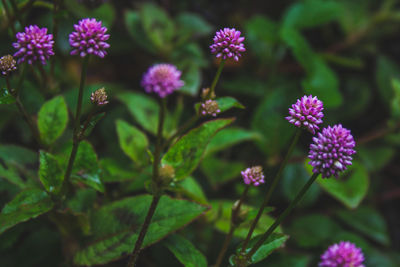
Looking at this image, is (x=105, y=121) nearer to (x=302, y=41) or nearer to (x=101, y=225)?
(x=101, y=225)

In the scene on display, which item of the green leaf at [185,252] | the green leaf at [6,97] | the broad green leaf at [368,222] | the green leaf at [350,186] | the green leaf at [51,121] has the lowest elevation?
the broad green leaf at [368,222]

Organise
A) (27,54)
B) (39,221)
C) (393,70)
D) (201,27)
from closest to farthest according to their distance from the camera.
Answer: (27,54)
(39,221)
(201,27)
(393,70)

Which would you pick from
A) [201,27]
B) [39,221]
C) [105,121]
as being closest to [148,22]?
[201,27]

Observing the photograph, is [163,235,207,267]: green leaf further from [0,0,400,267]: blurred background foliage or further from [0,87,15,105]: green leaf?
[0,87,15,105]: green leaf

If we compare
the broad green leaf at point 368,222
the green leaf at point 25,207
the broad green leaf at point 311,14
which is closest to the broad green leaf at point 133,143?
the green leaf at point 25,207

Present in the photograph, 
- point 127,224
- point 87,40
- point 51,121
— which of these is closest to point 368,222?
point 127,224

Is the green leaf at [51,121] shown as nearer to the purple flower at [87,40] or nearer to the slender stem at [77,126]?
the slender stem at [77,126]
